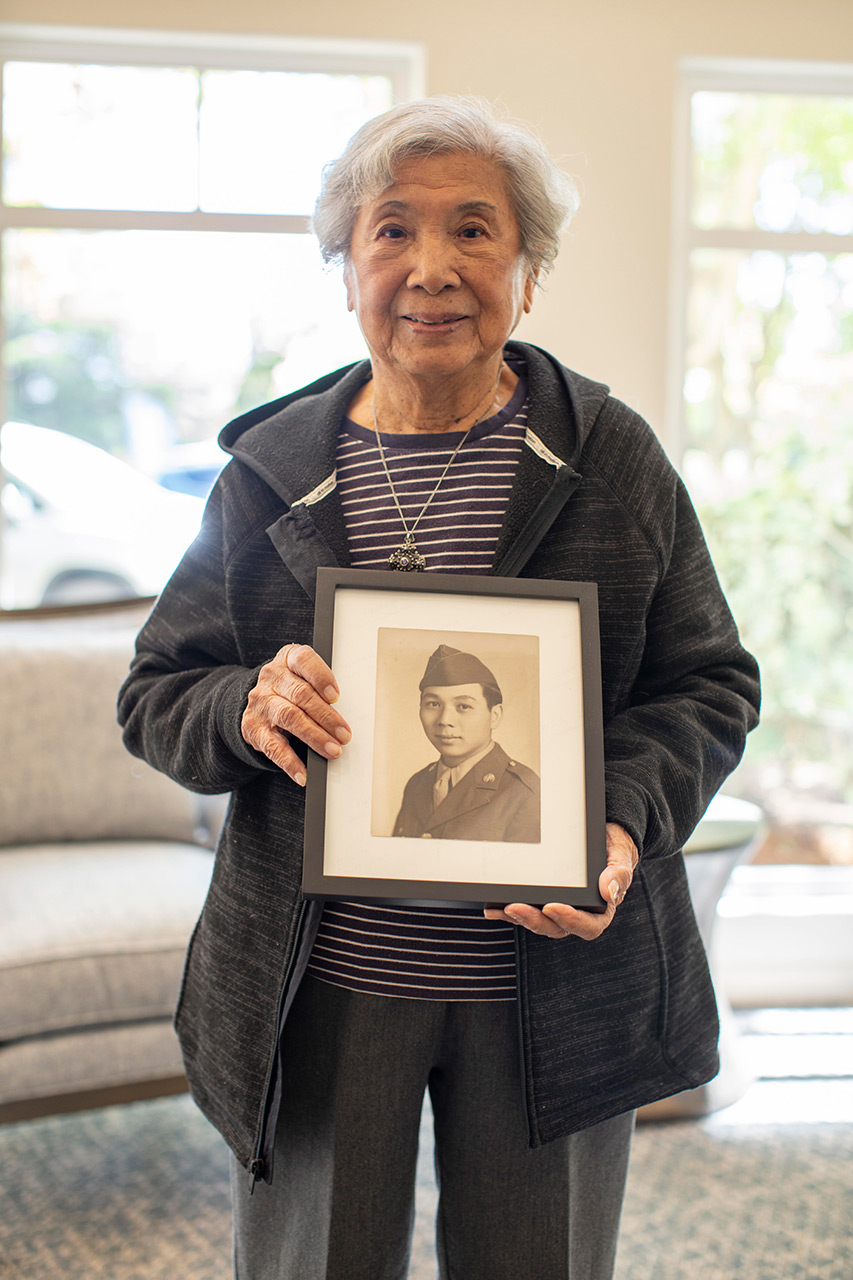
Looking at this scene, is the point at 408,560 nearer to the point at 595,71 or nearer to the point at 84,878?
the point at 84,878

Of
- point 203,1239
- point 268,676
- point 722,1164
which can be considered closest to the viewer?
point 268,676

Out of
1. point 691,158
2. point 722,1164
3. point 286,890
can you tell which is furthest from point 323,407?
point 691,158

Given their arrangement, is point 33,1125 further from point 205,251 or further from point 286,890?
point 205,251

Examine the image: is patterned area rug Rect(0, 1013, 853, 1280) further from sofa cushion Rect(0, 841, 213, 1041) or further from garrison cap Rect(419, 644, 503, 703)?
garrison cap Rect(419, 644, 503, 703)

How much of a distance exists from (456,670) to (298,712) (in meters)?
0.14

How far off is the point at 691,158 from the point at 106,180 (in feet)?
5.67

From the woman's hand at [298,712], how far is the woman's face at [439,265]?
0.34m

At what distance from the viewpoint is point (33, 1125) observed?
2.25 meters

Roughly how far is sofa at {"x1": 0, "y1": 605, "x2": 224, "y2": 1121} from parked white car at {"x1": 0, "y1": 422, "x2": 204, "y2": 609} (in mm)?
414

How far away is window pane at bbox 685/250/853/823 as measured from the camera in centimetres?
302

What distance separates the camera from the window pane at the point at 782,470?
3.02 m

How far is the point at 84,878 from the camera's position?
207cm

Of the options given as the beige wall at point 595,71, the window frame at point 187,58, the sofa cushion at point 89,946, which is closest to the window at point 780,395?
the beige wall at point 595,71

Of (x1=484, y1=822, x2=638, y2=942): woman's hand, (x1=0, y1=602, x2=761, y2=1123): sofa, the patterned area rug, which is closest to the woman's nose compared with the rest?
(x1=484, y1=822, x2=638, y2=942): woman's hand
